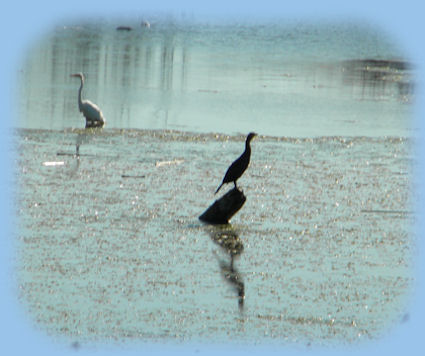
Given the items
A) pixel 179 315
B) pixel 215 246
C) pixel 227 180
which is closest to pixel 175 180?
pixel 227 180


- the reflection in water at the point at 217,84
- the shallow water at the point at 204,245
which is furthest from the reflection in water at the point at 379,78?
the shallow water at the point at 204,245

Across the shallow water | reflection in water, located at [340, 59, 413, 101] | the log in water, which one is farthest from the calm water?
reflection in water, located at [340, 59, 413, 101]

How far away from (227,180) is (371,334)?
9.64 ft

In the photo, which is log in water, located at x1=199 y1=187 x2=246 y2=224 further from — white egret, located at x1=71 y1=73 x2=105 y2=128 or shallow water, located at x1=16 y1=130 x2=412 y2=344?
white egret, located at x1=71 y1=73 x2=105 y2=128

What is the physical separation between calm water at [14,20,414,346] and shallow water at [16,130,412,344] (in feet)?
0.06

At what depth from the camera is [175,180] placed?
9.43 meters

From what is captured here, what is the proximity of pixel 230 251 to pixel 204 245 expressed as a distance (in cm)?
24

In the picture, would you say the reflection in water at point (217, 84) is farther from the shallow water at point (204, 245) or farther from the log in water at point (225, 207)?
the log in water at point (225, 207)

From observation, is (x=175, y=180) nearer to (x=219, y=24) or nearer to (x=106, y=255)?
(x=106, y=255)

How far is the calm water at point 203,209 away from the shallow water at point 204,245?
0.7 inches

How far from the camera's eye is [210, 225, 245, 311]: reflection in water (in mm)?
6297

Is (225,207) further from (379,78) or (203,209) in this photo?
(379,78)

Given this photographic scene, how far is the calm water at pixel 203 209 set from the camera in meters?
5.71

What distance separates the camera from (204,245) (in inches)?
286
